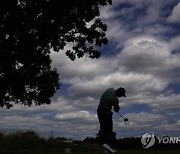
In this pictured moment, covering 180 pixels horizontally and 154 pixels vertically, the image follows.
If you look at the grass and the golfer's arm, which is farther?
the grass

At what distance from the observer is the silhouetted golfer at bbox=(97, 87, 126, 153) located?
1494cm

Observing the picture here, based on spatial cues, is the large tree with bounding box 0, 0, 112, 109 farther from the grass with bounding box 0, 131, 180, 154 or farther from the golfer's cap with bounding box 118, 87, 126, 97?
the golfer's cap with bounding box 118, 87, 126, 97

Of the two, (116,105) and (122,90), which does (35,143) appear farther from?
(122,90)

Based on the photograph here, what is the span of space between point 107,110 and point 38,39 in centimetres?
1194

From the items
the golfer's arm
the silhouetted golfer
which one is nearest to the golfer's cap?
the silhouetted golfer

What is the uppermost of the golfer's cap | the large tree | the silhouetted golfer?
the large tree

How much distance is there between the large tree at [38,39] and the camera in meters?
24.3

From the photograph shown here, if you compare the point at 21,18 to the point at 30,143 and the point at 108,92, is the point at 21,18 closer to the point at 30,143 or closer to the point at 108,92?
the point at 30,143

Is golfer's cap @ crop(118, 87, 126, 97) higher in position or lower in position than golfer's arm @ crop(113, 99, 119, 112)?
higher

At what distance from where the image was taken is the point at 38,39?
85.0ft

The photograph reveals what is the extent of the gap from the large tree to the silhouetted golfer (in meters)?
9.32

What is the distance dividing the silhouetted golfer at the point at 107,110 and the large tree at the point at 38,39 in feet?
30.6

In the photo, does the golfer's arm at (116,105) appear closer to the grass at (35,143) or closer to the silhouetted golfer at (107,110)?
the silhouetted golfer at (107,110)

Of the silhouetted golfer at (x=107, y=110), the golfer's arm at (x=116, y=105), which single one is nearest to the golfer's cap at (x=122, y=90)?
the silhouetted golfer at (x=107, y=110)
